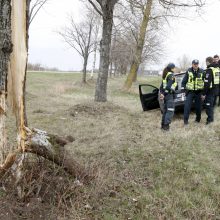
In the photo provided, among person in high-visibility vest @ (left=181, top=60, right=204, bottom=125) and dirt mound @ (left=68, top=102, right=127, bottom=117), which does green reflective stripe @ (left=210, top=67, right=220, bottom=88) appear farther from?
dirt mound @ (left=68, top=102, right=127, bottom=117)

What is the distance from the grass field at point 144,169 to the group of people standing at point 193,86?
1.50 ft

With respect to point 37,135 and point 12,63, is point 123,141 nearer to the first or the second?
point 37,135

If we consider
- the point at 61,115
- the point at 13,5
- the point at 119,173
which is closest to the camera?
the point at 13,5

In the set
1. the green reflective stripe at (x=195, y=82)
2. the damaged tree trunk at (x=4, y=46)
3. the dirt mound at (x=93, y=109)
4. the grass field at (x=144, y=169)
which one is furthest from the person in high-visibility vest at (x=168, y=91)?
the damaged tree trunk at (x=4, y=46)

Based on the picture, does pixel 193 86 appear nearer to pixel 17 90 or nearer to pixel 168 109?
pixel 168 109

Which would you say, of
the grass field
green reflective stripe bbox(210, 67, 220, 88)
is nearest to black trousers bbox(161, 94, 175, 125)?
the grass field

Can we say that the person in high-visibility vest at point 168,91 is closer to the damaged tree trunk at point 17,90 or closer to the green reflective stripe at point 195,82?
the green reflective stripe at point 195,82

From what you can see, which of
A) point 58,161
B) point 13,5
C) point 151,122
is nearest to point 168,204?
point 58,161

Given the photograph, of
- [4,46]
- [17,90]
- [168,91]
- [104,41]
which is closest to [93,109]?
[104,41]

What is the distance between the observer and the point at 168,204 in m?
5.14

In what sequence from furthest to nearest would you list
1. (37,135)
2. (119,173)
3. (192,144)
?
(192,144), (119,173), (37,135)

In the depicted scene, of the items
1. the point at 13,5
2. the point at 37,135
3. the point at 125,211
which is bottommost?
the point at 125,211

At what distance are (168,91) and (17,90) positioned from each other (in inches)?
209

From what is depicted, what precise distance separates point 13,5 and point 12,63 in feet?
2.52
